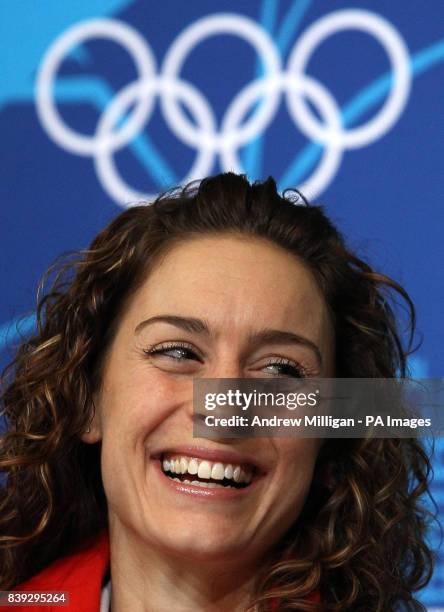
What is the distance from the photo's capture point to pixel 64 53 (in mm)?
1983

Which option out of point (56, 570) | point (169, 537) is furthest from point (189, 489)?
point (56, 570)

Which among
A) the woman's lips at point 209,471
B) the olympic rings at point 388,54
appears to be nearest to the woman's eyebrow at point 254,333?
the woman's lips at point 209,471

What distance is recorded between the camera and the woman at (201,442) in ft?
4.03

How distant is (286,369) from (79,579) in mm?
397

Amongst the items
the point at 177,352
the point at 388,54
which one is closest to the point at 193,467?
the point at 177,352

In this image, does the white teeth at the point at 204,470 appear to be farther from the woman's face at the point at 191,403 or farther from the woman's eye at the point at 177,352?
the woman's eye at the point at 177,352

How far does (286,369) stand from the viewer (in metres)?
1.26

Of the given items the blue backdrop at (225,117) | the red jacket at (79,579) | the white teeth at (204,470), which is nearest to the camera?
the white teeth at (204,470)

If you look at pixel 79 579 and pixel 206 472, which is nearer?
pixel 206 472

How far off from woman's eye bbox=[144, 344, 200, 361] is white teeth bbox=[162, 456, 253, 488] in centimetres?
12

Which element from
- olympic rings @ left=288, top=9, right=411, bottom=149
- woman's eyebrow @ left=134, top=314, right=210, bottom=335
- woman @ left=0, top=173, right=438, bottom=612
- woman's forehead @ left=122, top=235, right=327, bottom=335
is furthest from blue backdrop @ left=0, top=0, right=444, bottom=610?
woman's eyebrow @ left=134, top=314, right=210, bottom=335

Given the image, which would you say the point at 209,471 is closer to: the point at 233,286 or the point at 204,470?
the point at 204,470

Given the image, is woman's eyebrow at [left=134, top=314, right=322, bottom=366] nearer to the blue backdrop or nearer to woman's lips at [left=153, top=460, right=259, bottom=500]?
woman's lips at [left=153, top=460, right=259, bottom=500]

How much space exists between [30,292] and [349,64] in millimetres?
726
